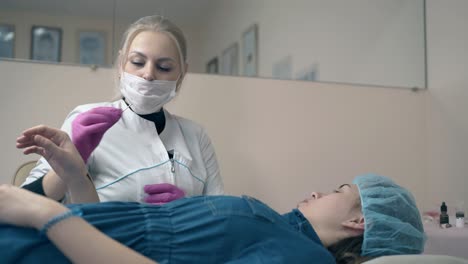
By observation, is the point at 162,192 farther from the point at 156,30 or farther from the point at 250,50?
the point at 250,50

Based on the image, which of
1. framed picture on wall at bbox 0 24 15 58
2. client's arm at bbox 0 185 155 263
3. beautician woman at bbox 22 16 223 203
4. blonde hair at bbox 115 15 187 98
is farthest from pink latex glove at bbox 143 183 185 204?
framed picture on wall at bbox 0 24 15 58

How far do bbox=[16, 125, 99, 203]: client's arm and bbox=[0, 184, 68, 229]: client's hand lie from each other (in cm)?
21

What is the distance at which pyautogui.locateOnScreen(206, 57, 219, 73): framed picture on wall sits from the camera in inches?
102

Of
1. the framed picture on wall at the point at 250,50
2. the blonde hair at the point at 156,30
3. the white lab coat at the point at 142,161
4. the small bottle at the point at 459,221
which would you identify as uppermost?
the framed picture on wall at the point at 250,50

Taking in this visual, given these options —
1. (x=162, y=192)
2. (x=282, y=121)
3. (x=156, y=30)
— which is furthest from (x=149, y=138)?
(x=282, y=121)

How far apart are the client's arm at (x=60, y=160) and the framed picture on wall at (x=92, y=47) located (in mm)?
1175

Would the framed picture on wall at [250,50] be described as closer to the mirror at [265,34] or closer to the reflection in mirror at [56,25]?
the mirror at [265,34]

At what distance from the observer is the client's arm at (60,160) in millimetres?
1092

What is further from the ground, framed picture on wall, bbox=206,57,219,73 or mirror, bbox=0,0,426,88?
mirror, bbox=0,0,426,88

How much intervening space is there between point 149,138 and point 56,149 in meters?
0.39

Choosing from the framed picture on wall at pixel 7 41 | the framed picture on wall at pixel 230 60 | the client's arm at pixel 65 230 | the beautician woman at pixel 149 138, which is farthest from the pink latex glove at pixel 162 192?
the framed picture on wall at pixel 230 60

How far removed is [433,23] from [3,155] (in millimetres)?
2094

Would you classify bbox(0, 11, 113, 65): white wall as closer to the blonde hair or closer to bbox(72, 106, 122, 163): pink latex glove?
the blonde hair

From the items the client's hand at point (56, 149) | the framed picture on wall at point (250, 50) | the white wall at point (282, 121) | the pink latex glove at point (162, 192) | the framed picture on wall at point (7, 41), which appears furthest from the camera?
the framed picture on wall at point (250, 50)
